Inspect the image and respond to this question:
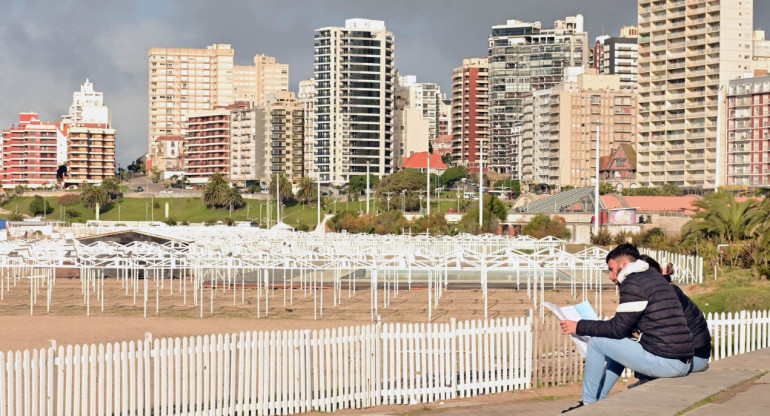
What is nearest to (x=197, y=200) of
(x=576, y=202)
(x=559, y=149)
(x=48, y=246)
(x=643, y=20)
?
(x=559, y=149)

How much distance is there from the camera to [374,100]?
16988 cm

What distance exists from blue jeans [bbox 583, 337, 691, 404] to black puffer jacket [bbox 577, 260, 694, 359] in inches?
3.2

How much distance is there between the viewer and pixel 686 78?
5172 inches

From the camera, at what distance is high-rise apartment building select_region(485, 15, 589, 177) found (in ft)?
635

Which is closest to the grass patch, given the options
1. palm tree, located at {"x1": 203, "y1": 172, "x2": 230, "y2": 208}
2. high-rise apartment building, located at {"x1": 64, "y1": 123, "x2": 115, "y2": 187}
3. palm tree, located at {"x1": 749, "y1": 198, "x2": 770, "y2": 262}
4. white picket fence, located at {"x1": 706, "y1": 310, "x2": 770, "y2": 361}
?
palm tree, located at {"x1": 749, "y1": 198, "x2": 770, "y2": 262}

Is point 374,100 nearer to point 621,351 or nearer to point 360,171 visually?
point 360,171

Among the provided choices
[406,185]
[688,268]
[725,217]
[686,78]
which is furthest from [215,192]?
[688,268]

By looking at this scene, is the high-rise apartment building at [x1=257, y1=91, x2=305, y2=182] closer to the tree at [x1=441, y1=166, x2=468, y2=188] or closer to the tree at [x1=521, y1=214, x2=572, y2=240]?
the tree at [x1=441, y1=166, x2=468, y2=188]

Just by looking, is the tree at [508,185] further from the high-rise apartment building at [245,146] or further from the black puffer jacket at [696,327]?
the black puffer jacket at [696,327]

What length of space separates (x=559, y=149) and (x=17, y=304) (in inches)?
5011

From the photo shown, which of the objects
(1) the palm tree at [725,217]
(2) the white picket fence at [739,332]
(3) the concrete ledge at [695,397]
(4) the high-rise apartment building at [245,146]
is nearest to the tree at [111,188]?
(4) the high-rise apartment building at [245,146]

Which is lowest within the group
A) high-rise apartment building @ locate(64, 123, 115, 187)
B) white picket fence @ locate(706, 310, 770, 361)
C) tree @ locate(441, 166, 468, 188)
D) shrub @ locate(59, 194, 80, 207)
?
white picket fence @ locate(706, 310, 770, 361)

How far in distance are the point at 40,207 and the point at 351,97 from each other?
51.5m

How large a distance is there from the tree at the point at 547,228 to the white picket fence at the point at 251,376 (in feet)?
176
